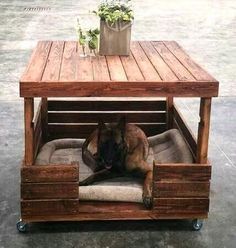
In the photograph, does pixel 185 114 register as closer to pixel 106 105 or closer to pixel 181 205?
pixel 106 105

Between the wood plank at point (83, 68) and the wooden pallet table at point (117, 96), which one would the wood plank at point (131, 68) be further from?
the wood plank at point (83, 68)

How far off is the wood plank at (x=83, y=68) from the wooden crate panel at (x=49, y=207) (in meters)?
0.63

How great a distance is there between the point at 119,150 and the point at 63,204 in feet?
1.45

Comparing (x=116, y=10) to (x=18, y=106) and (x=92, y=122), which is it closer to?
(x=92, y=122)

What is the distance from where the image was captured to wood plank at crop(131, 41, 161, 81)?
2299 millimetres

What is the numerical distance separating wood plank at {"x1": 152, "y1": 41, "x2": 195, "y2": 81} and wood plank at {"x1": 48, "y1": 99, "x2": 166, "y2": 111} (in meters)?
0.44

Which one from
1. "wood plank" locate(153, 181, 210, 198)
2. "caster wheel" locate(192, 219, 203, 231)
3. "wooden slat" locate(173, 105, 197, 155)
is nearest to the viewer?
"wood plank" locate(153, 181, 210, 198)

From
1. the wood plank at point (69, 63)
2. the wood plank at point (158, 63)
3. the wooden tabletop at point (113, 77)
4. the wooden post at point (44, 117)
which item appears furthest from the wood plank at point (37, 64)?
the wood plank at point (158, 63)

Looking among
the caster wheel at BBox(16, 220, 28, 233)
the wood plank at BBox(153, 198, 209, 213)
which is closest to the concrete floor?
the caster wheel at BBox(16, 220, 28, 233)

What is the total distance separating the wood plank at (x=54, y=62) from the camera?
225 cm

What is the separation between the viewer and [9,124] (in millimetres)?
3928

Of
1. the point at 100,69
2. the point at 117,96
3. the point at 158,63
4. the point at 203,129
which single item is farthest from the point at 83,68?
the point at 203,129

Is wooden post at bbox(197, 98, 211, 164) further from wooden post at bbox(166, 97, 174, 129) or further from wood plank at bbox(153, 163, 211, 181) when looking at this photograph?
wooden post at bbox(166, 97, 174, 129)

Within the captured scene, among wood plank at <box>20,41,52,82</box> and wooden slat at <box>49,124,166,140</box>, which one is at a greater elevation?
wood plank at <box>20,41,52,82</box>
